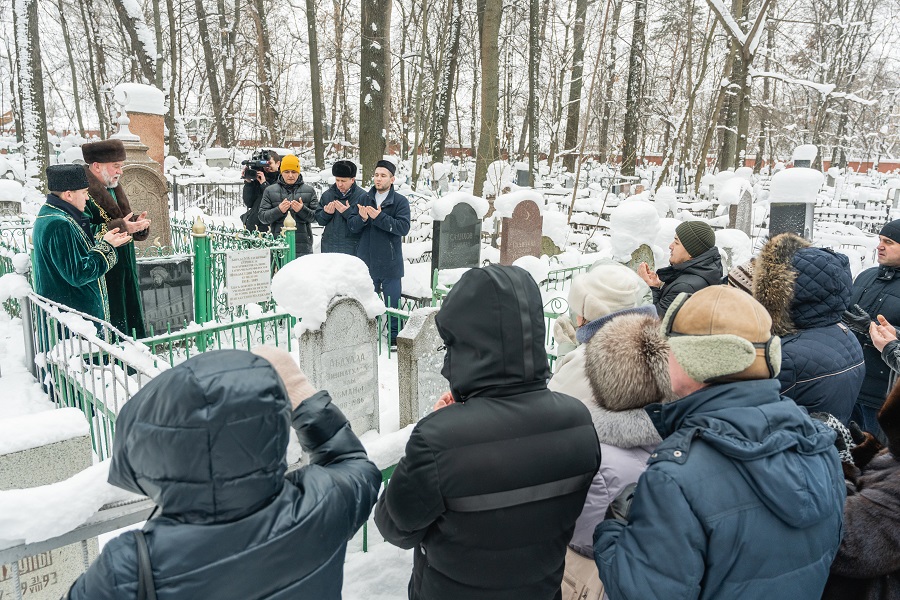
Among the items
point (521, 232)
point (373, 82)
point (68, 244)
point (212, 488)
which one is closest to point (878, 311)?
point (212, 488)

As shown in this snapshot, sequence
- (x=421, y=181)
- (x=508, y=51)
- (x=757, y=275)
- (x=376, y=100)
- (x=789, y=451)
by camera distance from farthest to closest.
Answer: (x=508, y=51)
(x=421, y=181)
(x=376, y=100)
(x=757, y=275)
(x=789, y=451)

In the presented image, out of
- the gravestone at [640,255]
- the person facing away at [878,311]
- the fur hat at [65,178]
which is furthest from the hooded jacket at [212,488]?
the gravestone at [640,255]

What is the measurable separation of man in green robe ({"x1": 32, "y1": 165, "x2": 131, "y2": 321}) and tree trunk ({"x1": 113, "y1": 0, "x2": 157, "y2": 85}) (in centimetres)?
1266

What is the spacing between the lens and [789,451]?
147 cm

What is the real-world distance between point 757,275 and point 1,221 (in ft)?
31.0

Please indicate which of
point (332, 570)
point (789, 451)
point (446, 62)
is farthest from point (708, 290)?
point (446, 62)

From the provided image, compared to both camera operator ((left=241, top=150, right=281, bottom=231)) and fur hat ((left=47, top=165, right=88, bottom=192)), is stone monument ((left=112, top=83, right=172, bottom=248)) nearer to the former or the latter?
camera operator ((left=241, top=150, right=281, bottom=231))

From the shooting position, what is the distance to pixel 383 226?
6.29m

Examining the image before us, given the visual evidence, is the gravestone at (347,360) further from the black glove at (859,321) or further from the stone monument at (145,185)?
the stone monument at (145,185)

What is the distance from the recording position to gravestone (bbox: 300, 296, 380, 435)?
422 centimetres

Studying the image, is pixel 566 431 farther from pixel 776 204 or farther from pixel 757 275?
pixel 776 204

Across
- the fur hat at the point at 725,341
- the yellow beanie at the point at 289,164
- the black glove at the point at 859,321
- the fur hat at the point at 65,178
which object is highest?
the yellow beanie at the point at 289,164

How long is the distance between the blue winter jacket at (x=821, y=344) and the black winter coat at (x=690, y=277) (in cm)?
119

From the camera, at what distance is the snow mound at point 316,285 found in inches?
162
